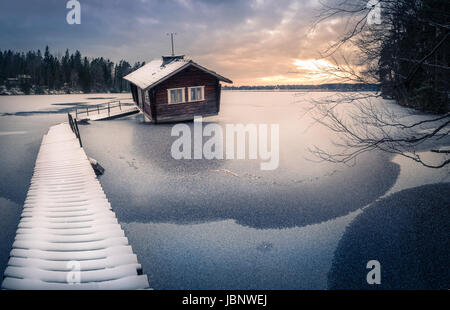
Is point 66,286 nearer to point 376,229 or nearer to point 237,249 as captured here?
point 237,249

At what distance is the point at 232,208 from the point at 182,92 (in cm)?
1547

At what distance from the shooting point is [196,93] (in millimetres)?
21375

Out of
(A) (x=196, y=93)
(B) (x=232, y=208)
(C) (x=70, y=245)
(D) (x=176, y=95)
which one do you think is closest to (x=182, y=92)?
(D) (x=176, y=95)

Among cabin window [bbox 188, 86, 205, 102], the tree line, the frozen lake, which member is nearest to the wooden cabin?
cabin window [bbox 188, 86, 205, 102]

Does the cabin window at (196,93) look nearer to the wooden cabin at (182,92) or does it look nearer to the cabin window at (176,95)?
the wooden cabin at (182,92)

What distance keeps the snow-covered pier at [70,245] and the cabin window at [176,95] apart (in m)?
14.4

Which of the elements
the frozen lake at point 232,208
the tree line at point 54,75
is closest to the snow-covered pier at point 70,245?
the frozen lake at point 232,208

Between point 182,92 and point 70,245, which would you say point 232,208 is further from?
point 182,92

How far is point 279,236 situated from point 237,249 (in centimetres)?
112

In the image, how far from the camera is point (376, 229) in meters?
6.02

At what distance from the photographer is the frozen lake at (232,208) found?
4840 mm

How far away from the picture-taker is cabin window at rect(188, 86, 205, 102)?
21.1 metres

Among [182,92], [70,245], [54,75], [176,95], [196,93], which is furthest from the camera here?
[54,75]
